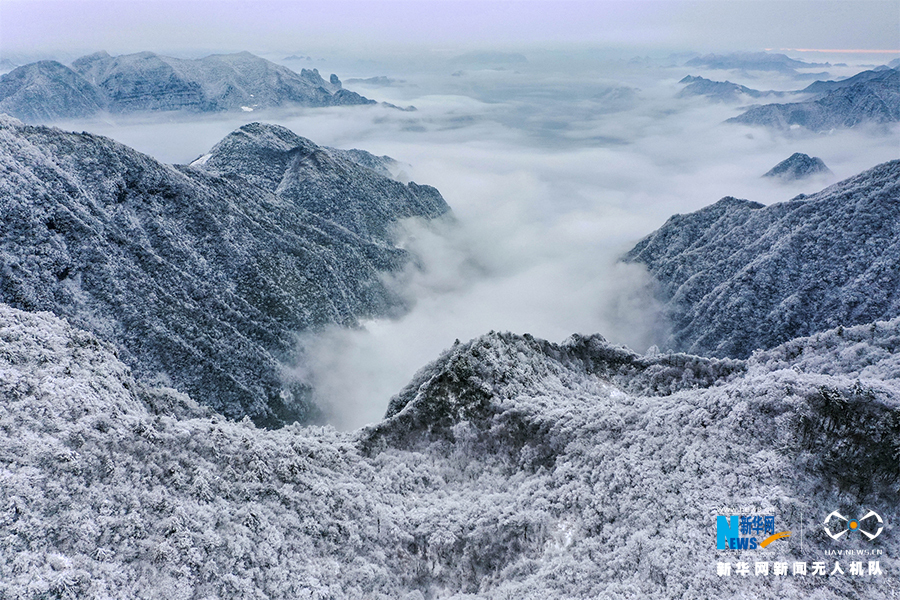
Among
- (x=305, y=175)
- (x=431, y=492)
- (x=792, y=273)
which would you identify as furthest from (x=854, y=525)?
(x=305, y=175)

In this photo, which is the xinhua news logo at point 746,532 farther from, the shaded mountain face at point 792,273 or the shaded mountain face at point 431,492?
the shaded mountain face at point 792,273

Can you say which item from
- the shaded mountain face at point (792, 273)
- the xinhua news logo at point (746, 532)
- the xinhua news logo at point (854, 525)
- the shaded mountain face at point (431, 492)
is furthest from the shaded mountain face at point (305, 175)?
the xinhua news logo at point (854, 525)

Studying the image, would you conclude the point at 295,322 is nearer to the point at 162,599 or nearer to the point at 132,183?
the point at 132,183

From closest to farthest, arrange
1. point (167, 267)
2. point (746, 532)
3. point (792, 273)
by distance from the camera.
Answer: point (746, 532), point (167, 267), point (792, 273)

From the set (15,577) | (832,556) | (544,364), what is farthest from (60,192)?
(832,556)

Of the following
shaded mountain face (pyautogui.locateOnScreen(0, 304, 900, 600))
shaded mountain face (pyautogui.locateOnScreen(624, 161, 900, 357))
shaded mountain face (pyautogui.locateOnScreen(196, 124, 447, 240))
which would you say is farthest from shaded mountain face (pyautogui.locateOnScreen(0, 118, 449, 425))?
shaded mountain face (pyautogui.locateOnScreen(624, 161, 900, 357))

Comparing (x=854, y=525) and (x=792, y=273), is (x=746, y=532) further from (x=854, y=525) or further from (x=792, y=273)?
(x=792, y=273)
